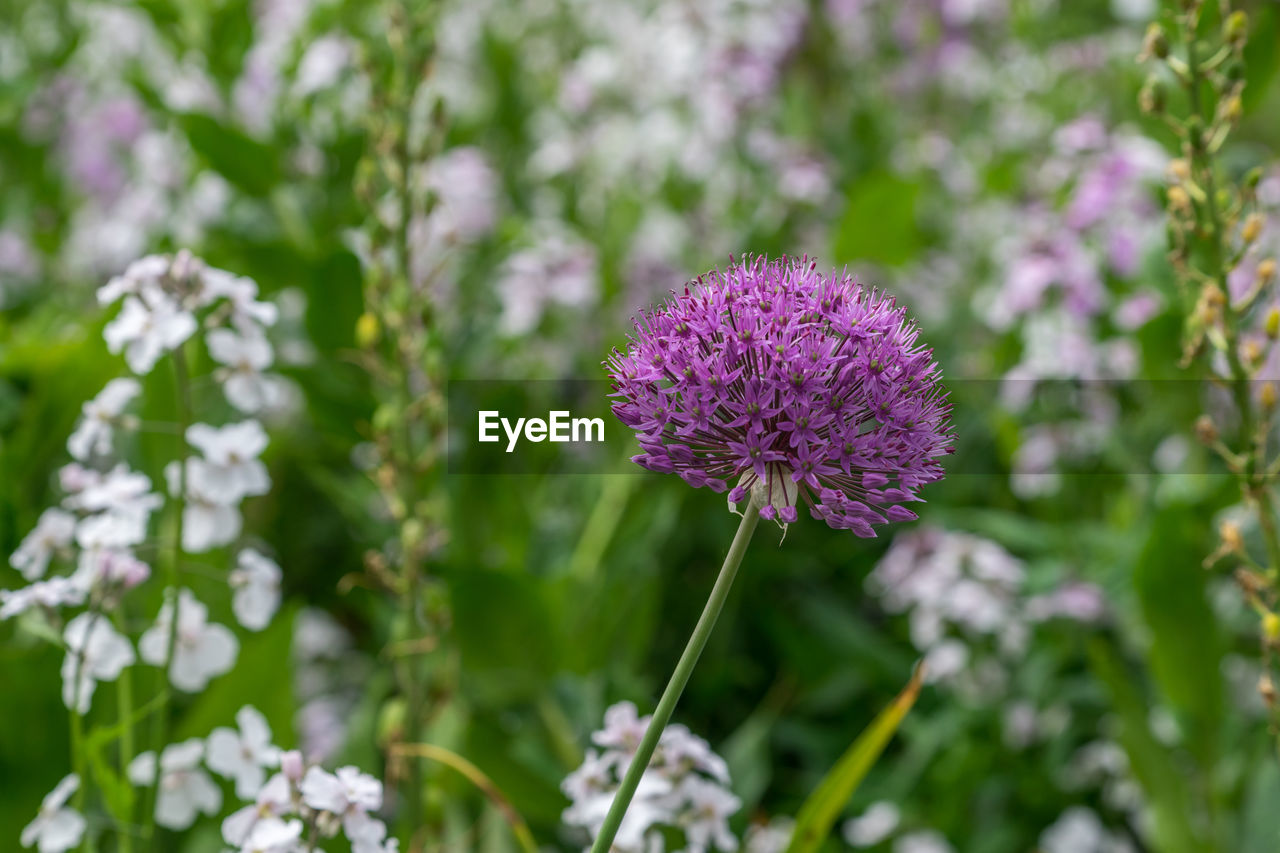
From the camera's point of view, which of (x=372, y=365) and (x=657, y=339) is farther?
(x=372, y=365)

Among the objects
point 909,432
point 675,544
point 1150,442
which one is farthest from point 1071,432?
point 909,432

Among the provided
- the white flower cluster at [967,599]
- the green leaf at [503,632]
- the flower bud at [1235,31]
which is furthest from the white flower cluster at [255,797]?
the white flower cluster at [967,599]

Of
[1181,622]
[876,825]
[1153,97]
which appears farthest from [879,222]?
[1153,97]

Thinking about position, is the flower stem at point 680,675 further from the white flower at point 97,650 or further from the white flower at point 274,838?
the white flower at point 97,650

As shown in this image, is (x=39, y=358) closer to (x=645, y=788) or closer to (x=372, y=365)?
(x=372, y=365)

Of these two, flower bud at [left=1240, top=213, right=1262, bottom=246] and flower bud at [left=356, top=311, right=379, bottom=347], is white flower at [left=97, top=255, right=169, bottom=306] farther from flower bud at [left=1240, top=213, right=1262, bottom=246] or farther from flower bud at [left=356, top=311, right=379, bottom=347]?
flower bud at [left=1240, top=213, right=1262, bottom=246]

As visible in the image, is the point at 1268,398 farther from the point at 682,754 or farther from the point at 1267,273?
the point at 682,754
